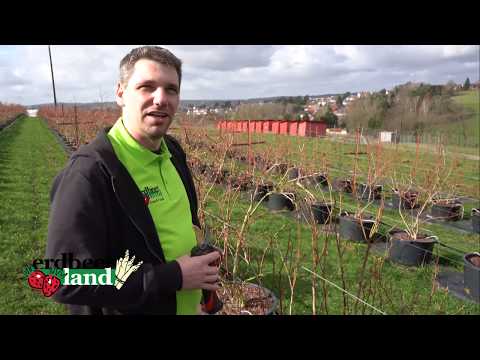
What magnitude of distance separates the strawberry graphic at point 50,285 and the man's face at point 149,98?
485 millimetres

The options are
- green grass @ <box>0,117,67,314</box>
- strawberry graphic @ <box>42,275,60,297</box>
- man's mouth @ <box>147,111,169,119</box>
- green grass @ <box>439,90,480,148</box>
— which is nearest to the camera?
strawberry graphic @ <box>42,275,60,297</box>

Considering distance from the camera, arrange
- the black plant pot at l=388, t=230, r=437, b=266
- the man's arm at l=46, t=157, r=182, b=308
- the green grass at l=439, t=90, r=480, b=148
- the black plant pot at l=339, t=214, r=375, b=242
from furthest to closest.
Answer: the green grass at l=439, t=90, r=480, b=148 → the black plant pot at l=339, t=214, r=375, b=242 → the black plant pot at l=388, t=230, r=437, b=266 → the man's arm at l=46, t=157, r=182, b=308

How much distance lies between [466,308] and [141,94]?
3669 mm

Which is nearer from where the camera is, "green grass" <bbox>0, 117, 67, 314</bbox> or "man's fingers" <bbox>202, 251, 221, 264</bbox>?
"man's fingers" <bbox>202, 251, 221, 264</bbox>

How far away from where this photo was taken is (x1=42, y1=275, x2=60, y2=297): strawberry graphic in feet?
3.51

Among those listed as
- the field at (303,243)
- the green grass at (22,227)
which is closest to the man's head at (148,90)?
the field at (303,243)

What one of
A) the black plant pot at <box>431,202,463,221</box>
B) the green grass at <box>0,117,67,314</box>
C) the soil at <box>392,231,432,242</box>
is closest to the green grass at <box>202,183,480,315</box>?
the soil at <box>392,231,432,242</box>

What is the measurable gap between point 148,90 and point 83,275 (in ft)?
1.85

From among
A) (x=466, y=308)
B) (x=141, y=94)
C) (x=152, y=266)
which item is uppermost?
(x=141, y=94)

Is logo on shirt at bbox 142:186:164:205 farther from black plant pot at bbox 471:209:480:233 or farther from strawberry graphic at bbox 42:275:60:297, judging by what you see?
black plant pot at bbox 471:209:480:233
